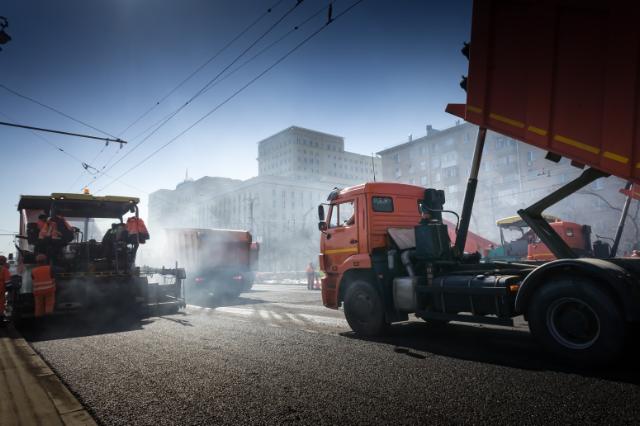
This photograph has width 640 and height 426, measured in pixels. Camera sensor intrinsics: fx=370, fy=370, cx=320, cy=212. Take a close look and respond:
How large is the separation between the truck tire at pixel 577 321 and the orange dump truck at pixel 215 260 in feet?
40.9

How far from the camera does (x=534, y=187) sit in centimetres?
4178

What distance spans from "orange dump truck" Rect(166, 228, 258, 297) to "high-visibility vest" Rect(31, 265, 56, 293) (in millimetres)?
7461

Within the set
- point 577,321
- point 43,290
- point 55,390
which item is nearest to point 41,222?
point 43,290

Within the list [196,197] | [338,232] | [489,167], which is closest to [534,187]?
[489,167]

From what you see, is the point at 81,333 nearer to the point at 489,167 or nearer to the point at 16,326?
the point at 16,326

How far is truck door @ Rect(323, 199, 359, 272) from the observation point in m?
6.62

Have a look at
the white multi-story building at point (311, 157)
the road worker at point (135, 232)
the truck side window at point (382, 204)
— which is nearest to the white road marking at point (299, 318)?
the truck side window at point (382, 204)

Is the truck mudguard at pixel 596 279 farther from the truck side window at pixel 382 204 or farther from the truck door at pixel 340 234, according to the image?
the truck door at pixel 340 234

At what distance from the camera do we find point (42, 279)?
24.0 ft

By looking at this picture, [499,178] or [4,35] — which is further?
[499,178]

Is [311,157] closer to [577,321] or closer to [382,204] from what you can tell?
[382,204]

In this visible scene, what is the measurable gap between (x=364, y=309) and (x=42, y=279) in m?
6.34

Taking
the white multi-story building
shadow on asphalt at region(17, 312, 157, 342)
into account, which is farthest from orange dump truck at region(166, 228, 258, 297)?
the white multi-story building

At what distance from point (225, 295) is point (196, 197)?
91.1m
